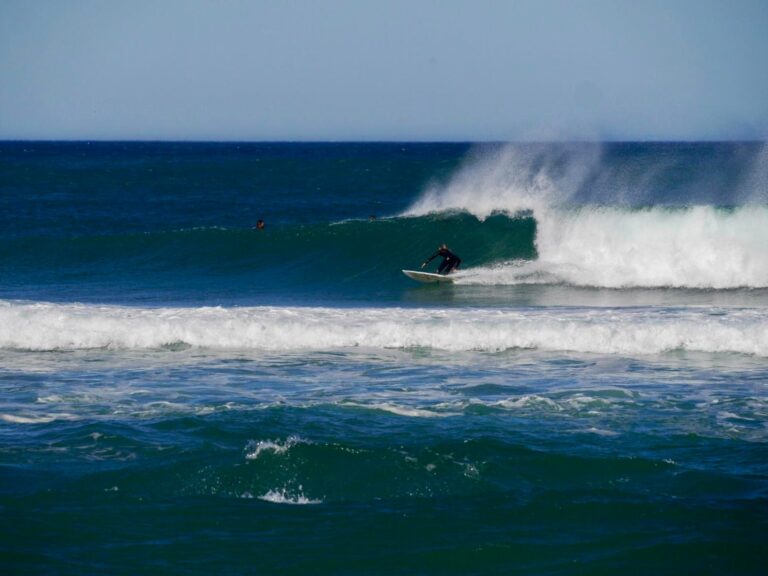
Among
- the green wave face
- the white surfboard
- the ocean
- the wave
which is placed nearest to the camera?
the ocean

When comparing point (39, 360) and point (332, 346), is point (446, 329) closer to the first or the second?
point (332, 346)

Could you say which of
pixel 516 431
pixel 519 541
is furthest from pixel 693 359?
pixel 519 541

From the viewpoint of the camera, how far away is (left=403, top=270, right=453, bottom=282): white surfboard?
993 inches

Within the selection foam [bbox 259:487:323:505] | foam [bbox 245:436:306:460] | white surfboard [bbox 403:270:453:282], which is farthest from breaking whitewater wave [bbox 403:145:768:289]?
foam [bbox 259:487:323:505]

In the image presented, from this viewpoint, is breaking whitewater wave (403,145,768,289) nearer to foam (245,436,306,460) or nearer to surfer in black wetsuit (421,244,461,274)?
surfer in black wetsuit (421,244,461,274)

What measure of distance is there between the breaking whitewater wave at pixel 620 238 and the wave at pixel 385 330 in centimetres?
634

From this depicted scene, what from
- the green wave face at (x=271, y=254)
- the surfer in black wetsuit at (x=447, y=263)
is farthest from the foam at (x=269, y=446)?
the surfer in black wetsuit at (x=447, y=263)

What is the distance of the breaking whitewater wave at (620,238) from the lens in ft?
82.2

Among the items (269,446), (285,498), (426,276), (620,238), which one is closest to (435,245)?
(426,276)

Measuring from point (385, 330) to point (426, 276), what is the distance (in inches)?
326

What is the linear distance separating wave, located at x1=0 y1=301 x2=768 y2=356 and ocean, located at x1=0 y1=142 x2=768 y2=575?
2.5 inches

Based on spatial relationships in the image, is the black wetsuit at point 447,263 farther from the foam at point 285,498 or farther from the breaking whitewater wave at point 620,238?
the foam at point 285,498

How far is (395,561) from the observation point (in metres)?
8.02

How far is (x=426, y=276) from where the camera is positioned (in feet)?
83.2
